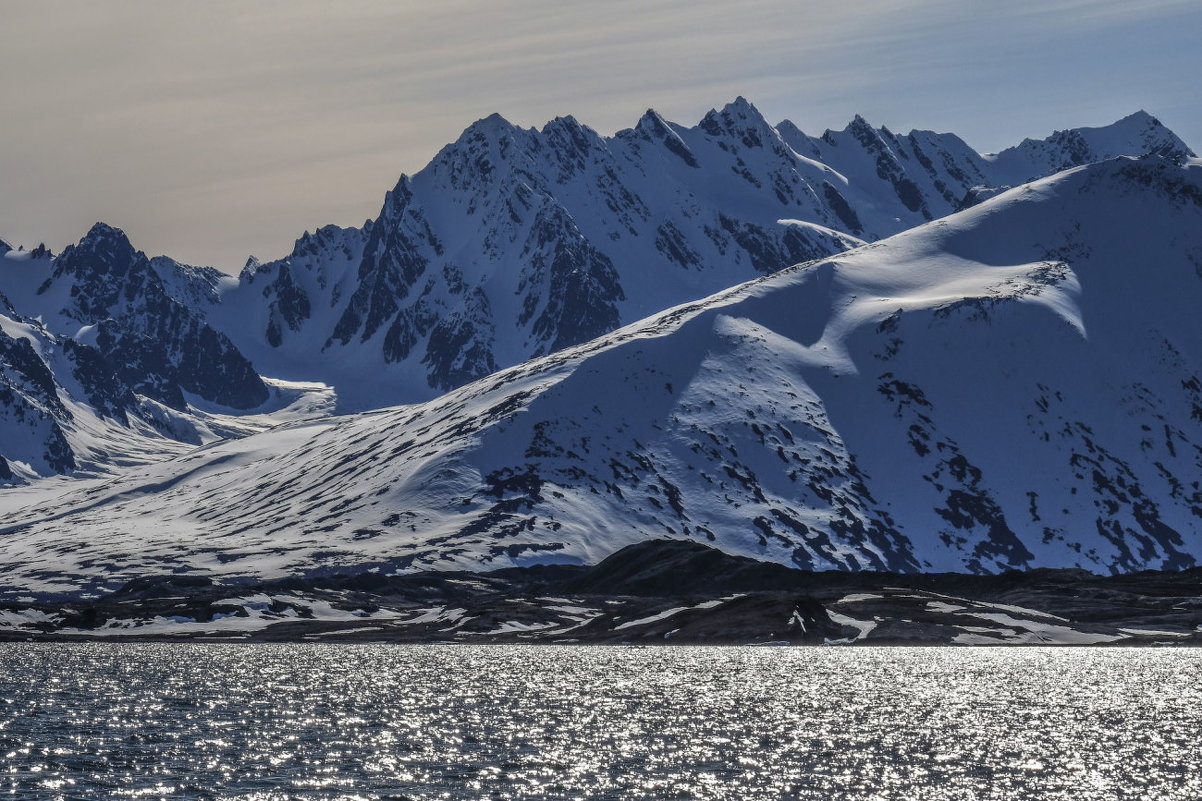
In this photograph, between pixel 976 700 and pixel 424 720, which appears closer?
pixel 424 720

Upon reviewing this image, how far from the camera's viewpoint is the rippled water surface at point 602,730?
81.9 meters

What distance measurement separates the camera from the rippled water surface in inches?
3223

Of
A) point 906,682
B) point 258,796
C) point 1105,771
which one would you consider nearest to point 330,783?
point 258,796

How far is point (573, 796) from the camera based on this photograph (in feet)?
257

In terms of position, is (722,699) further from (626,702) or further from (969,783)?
(969,783)

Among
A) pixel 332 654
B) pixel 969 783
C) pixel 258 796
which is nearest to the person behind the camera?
pixel 258 796

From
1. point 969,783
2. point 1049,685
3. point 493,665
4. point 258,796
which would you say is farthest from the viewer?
point 493,665

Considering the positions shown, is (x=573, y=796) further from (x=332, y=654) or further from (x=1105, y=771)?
(x=332, y=654)

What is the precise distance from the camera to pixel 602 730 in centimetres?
10706

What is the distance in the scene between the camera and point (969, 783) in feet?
273

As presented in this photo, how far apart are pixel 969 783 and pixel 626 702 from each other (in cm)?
4723

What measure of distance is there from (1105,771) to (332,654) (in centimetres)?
12479

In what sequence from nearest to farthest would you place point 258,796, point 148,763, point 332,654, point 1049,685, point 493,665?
point 258,796
point 148,763
point 1049,685
point 493,665
point 332,654

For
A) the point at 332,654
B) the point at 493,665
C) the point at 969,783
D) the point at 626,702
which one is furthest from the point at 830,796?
the point at 332,654
